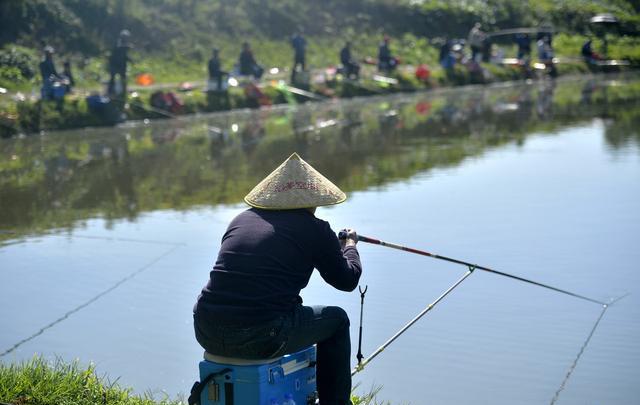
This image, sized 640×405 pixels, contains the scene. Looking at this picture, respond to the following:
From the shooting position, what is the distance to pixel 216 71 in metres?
28.0

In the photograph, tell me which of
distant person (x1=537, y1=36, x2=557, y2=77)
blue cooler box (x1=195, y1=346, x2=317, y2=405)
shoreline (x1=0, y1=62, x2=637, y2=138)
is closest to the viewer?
blue cooler box (x1=195, y1=346, x2=317, y2=405)

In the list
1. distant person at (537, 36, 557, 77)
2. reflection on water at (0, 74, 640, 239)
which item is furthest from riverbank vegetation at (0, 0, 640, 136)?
reflection on water at (0, 74, 640, 239)

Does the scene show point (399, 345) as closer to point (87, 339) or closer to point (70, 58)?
A: point (87, 339)

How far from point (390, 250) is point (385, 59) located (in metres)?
24.9

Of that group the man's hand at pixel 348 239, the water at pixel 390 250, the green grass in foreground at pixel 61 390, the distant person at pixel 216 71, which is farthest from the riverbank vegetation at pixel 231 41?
the man's hand at pixel 348 239

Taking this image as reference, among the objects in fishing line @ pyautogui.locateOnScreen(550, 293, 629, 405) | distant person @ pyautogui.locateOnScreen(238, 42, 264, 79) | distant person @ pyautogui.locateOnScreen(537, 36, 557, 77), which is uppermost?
distant person @ pyautogui.locateOnScreen(537, 36, 557, 77)

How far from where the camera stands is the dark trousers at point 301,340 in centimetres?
512

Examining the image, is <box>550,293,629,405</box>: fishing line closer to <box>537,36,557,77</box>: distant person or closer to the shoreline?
the shoreline

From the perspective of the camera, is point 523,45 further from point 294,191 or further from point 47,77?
point 294,191

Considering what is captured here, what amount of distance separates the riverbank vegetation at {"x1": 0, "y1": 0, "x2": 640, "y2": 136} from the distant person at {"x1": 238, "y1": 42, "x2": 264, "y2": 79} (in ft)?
1.76

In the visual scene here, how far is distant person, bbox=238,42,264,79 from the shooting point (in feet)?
98.1

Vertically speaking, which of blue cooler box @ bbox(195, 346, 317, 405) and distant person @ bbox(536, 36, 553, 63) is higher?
distant person @ bbox(536, 36, 553, 63)

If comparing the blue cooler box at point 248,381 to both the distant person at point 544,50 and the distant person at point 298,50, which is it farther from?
the distant person at point 544,50

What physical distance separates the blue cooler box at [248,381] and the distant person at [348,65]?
27.5 metres
